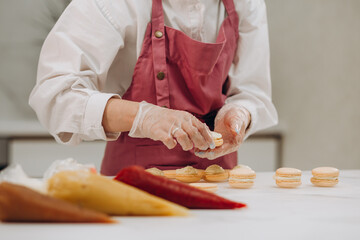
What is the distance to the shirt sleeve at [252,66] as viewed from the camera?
1.83 meters

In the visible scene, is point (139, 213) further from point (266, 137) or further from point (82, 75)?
point (266, 137)

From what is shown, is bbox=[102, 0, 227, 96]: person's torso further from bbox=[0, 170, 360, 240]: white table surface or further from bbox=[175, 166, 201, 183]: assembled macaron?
bbox=[0, 170, 360, 240]: white table surface

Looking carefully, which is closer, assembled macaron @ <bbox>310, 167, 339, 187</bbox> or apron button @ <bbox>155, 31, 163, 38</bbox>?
assembled macaron @ <bbox>310, 167, 339, 187</bbox>

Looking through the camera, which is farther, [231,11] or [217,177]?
[231,11]

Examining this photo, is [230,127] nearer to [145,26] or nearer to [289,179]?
[289,179]

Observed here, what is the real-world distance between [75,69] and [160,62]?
0.29m

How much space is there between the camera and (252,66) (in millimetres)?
1874

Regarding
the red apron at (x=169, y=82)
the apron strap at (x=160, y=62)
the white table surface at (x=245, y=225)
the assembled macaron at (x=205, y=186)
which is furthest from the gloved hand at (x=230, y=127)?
the white table surface at (x=245, y=225)

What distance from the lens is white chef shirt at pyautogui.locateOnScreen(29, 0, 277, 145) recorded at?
4.72ft

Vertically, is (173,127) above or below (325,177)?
above

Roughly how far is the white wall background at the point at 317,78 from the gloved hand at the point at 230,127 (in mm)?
1760

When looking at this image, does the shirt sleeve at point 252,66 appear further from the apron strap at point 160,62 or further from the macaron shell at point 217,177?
the macaron shell at point 217,177

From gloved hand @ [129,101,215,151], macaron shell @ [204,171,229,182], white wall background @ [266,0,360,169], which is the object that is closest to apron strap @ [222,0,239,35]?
gloved hand @ [129,101,215,151]

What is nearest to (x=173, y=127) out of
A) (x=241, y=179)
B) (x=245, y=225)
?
(x=241, y=179)
